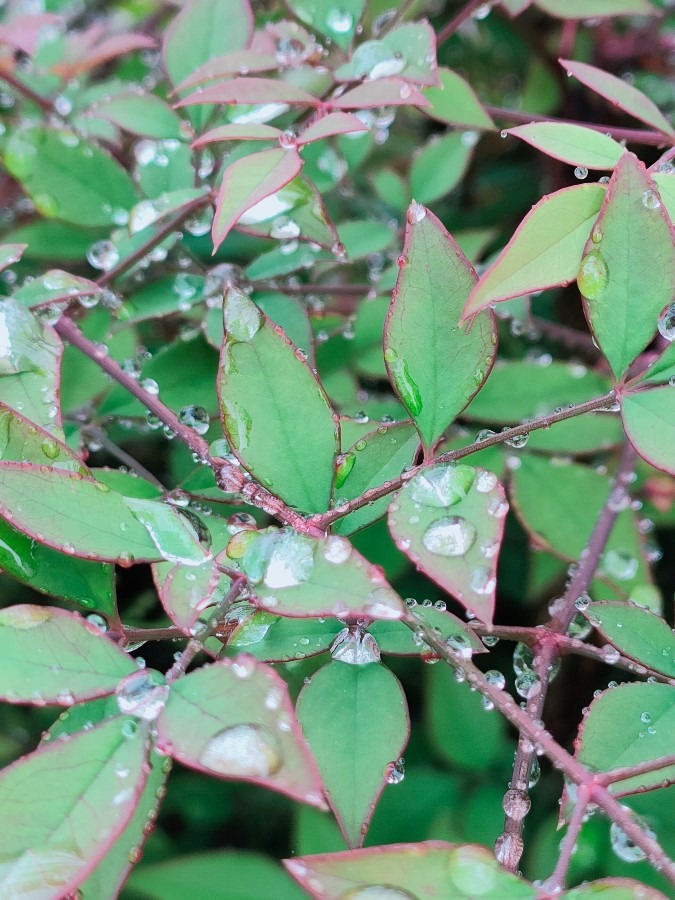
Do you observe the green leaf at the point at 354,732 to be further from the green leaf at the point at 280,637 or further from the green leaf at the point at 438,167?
the green leaf at the point at 438,167

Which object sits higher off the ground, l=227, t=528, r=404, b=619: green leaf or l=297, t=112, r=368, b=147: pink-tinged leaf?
l=297, t=112, r=368, b=147: pink-tinged leaf

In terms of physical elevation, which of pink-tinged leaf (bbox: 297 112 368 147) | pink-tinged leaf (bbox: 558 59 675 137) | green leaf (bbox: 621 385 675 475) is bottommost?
green leaf (bbox: 621 385 675 475)

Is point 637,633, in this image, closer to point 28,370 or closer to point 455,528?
point 455,528

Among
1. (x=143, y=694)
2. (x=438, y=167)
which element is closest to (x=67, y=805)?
(x=143, y=694)

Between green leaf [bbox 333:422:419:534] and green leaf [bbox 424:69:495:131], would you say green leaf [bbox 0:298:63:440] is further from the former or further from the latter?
green leaf [bbox 424:69:495:131]

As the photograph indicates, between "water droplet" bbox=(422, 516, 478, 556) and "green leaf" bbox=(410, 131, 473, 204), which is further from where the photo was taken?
"green leaf" bbox=(410, 131, 473, 204)

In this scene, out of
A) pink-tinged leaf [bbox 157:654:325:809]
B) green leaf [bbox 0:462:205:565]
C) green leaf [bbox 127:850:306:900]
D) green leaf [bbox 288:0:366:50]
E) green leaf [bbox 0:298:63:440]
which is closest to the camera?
pink-tinged leaf [bbox 157:654:325:809]

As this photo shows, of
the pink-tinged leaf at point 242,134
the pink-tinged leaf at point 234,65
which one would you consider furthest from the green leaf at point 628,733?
the pink-tinged leaf at point 234,65

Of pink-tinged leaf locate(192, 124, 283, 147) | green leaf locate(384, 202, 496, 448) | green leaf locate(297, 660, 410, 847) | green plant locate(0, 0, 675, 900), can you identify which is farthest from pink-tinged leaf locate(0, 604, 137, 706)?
pink-tinged leaf locate(192, 124, 283, 147)
